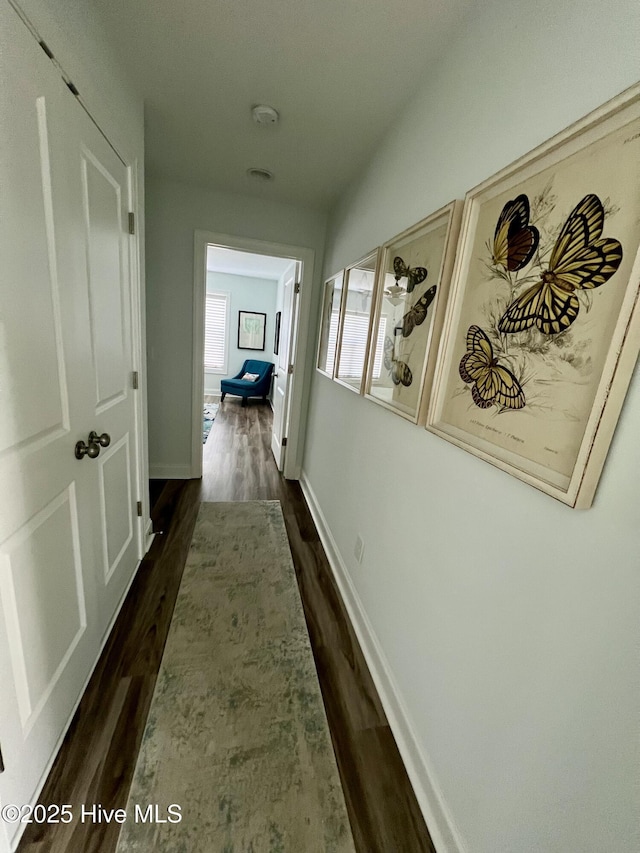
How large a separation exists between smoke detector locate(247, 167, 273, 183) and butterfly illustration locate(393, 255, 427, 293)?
135 centimetres

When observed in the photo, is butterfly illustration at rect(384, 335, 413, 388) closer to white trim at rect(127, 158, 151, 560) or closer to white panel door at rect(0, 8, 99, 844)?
white panel door at rect(0, 8, 99, 844)

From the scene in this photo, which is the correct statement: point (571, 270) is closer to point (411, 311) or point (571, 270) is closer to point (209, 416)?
point (411, 311)

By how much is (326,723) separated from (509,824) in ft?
2.14

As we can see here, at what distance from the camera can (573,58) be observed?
0.72 m

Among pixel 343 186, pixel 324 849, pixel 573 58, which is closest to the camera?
pixel 573 58

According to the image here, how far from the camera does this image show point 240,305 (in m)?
6.50

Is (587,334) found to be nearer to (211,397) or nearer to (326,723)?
(326,723)

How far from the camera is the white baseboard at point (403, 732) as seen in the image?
3.05 ft

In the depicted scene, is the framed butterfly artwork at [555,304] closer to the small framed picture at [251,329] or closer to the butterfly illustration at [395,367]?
the butterfly illustration at [395,367]

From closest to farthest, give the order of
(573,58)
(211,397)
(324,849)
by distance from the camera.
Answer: (573,58), (324,849), (211,397)

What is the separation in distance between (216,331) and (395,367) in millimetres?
5908

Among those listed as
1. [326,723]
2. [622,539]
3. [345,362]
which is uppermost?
[345,362]

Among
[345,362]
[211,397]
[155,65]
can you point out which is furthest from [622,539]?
[211,397]

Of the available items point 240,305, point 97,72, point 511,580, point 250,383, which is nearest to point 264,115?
point 97,72
